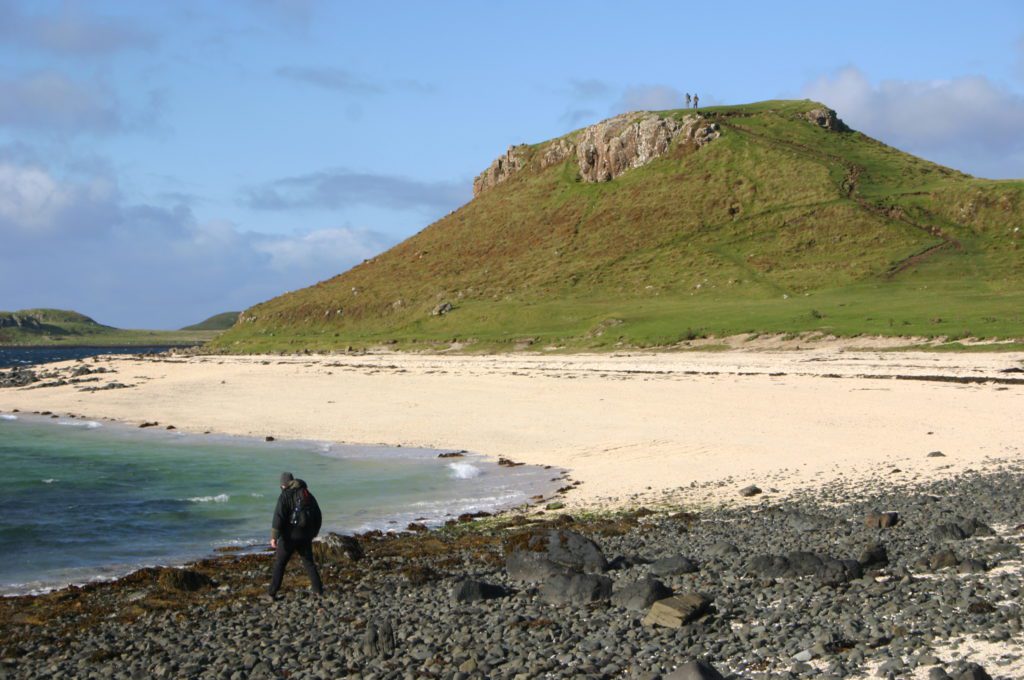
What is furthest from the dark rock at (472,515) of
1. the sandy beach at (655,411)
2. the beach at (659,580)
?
the sandy beach at (655,411)

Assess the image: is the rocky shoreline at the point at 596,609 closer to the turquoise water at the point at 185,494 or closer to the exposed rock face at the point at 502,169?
the turquoise water at the point at 185,494

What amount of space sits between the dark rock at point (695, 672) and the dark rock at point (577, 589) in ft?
11.7

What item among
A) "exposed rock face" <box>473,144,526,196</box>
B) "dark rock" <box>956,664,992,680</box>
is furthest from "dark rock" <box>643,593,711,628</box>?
"exposed rock face" <box>473,144,526,196</box>

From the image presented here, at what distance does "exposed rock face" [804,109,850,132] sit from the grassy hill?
1.25 metres

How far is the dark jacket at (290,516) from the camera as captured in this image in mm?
14867

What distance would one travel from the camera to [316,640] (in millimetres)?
12570

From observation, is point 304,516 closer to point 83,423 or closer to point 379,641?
point 379,641

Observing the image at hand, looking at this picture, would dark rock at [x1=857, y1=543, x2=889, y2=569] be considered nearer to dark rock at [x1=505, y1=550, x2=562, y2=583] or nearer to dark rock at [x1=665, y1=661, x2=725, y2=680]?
dark rock at [x1=505, y1=550, x2=562, y2=583]

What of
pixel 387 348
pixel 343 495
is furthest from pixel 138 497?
pixel 387 348

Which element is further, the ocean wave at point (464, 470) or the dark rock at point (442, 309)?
the dark rock at point (442, 309)

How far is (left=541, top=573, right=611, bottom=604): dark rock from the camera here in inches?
522

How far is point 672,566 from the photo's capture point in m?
14.7

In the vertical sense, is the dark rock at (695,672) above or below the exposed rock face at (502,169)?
below

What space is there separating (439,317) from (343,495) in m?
87.2
